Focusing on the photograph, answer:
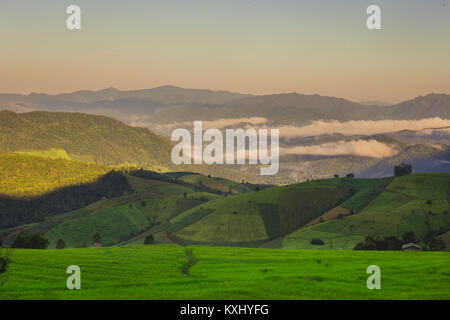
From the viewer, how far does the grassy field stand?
66.5 metres

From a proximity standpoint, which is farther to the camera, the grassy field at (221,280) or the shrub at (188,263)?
the shrub at (188,263)

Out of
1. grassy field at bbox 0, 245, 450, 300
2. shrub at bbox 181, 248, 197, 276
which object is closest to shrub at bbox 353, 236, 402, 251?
shrub at bbox 181, 248, 197, 276

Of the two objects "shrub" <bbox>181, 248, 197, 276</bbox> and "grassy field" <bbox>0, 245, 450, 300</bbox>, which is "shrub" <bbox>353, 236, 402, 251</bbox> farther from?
"grassy field" <bbox>0, 245, 450, 300</bbox>

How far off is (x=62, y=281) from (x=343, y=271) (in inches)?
1702

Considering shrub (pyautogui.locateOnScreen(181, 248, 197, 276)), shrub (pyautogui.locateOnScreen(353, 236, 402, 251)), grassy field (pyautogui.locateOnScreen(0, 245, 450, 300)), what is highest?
grassy field (pyautogui.locateOnScreen(0, 245, 450, 300))

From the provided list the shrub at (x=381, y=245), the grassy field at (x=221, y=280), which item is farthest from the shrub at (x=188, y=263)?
the shrub at (x=381, y=245)

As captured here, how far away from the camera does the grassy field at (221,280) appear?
66500mm

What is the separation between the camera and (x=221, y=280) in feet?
A: 259

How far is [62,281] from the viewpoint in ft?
252

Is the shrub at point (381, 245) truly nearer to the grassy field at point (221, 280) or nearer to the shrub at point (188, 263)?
the shrub at point (188, 263)

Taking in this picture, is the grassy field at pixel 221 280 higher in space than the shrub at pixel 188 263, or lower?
higher

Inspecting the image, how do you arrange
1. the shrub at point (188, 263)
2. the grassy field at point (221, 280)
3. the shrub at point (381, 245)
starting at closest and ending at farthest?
the grassy field at point (221, 280)
the shrub at point (188, 263)
the shrub at point (381, 245)
